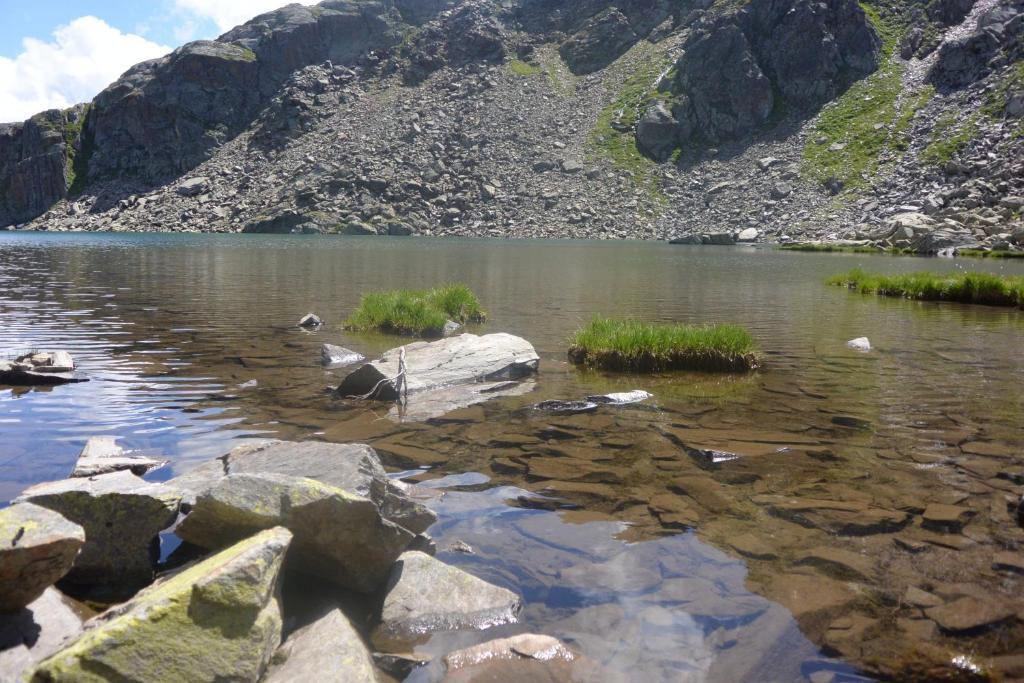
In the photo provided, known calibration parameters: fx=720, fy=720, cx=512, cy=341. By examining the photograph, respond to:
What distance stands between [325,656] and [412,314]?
1643 centimetres

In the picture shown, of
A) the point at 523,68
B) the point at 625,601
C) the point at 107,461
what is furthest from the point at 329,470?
the point at 523,68

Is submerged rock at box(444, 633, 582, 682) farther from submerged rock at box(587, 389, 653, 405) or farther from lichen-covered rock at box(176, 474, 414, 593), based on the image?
submerged rock at box(587, 389, 653, 405)

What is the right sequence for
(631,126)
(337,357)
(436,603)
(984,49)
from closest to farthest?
(436,603)
(337,357)
(984,49)
(631,126)

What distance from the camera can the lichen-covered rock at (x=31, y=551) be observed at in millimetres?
4223

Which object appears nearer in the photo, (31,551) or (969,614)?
(31,551)

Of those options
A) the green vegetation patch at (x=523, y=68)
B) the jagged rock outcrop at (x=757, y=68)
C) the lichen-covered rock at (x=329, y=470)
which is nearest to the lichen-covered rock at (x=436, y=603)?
the lichen-covered rock at (x=329, y=470)

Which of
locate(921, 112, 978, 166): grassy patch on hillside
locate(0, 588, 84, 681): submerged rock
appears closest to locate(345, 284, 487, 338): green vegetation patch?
locate(0, 588, 84, 681): submerged rock

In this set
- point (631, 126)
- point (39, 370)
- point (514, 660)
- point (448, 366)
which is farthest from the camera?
point (631, 126)

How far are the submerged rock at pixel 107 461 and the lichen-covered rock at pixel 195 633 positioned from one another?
385 cm

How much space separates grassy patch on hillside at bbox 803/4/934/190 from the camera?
4724 inches

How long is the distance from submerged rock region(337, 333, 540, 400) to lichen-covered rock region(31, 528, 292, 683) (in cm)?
787

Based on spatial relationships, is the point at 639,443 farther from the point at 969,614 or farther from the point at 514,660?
the point at 514,660

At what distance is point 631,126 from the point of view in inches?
6029

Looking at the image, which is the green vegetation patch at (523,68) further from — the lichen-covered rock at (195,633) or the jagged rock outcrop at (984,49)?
the lichen-covered rock at (195,633)
